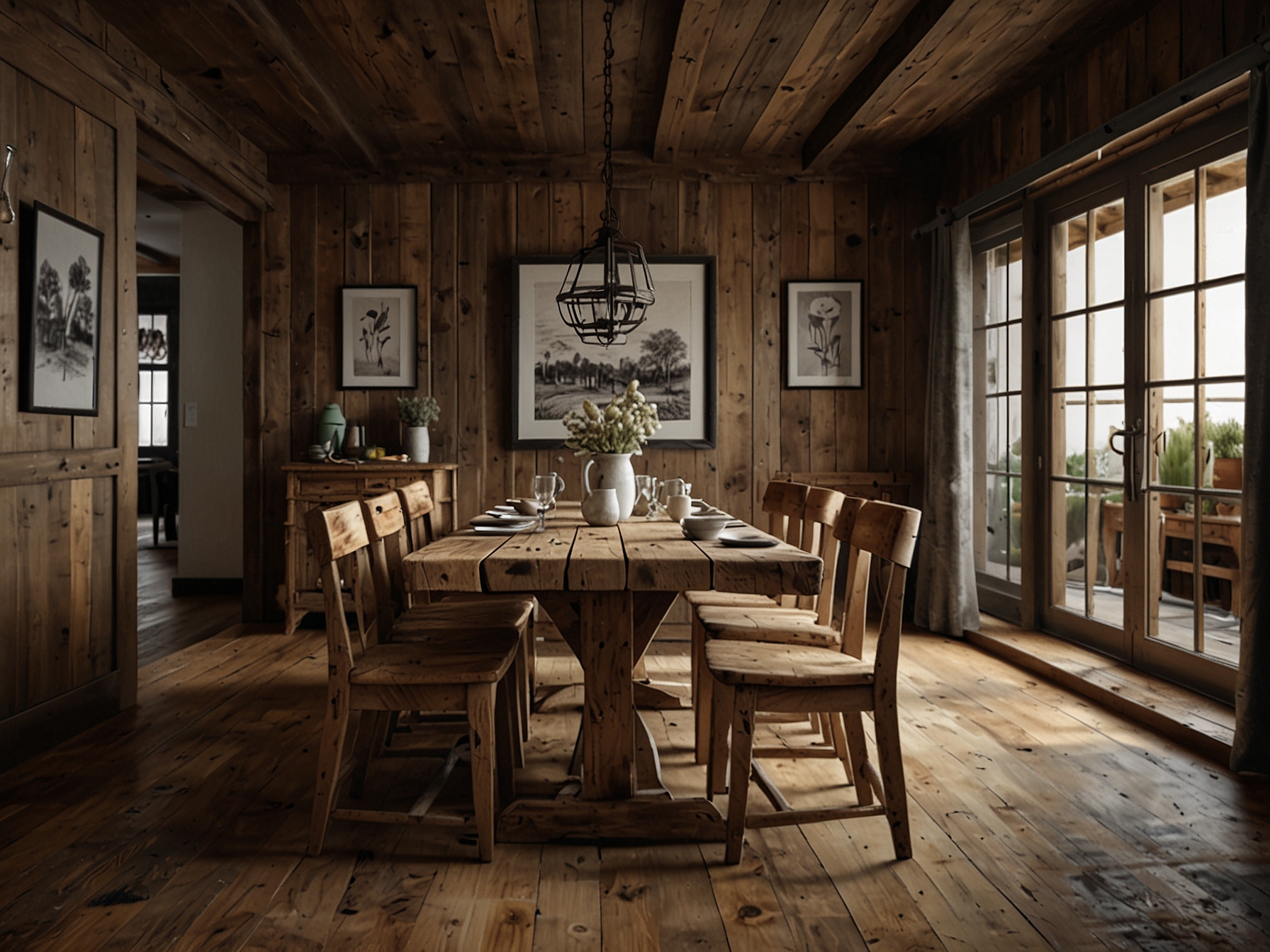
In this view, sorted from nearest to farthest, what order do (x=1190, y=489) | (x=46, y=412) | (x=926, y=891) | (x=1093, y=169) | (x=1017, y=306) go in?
(x=926, y=891) < (x=46, y=412) < (x=1190, y=489) < (x=1093, y=169) < (x=1017, y=306)

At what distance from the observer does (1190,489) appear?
3.15 m

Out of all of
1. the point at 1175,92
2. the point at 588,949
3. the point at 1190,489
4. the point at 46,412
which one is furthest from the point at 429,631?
the point at 1175,92

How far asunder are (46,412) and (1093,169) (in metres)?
4.21

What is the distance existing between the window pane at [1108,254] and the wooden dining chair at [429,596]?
2.80 meters

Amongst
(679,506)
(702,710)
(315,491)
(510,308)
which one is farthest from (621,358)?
(702,710)

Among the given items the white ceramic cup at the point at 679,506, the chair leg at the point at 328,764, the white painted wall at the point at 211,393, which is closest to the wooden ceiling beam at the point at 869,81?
the white ceramic cup at the point at 679,506

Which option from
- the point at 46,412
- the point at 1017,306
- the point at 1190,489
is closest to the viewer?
the point at 46,412

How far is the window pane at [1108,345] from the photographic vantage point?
141 inches

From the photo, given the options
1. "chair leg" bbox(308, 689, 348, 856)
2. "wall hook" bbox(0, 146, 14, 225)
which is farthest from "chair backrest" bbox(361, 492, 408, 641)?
"wall hook" bbox(0, 146, 14, 225)

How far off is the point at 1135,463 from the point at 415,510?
111 inches

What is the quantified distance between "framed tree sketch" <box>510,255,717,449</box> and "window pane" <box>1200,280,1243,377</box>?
2.34 metres

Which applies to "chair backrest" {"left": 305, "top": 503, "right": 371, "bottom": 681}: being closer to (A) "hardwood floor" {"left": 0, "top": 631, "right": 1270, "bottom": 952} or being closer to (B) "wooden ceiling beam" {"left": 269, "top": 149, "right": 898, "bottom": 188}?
(A) "hardwood floor" {"left": 0, "top": 631, "right": 1270, "bottom": 952}

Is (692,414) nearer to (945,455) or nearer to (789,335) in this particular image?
(789,335)

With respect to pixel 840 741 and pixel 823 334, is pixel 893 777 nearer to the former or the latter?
pixel 840 741
